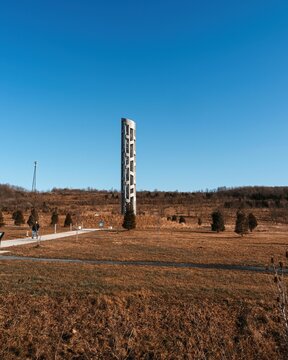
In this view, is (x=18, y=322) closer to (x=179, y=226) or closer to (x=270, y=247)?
(x=270, y=247)

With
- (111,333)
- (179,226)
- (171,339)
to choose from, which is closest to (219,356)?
(171,339)

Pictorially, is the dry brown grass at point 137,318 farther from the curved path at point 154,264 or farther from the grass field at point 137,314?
the curved path at point 154,264

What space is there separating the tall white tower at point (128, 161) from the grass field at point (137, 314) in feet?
91.3

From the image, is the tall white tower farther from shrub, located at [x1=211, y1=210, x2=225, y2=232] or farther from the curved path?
the curved path

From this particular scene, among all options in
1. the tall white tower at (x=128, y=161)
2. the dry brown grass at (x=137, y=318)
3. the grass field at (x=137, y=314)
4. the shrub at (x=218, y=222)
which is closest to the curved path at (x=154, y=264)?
the grass field at (x=137, y=314)

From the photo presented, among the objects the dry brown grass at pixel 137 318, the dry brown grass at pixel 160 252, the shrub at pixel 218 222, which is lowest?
the dry brown grass at pixel 137 318

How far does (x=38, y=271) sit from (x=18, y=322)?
4.12m

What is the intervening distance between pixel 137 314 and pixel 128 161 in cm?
3238

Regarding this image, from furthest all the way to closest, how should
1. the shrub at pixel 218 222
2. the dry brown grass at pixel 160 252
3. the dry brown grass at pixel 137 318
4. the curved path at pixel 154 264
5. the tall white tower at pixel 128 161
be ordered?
the tall white tower at pixel 128 161 < the shrub at pixel 218 222 < the dry brown grass at pixel 160 252 < the curved path at pixel 154 264 < the dry brown grass at pixel 137 318

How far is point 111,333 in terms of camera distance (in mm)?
9195

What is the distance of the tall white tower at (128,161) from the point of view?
41531mm

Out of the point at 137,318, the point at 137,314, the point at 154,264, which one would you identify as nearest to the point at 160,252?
the point at 154,264

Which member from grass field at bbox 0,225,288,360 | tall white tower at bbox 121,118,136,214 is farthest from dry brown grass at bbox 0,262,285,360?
tall white tower at bbox 121,118,136,214

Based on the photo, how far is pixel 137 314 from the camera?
33.1ft
